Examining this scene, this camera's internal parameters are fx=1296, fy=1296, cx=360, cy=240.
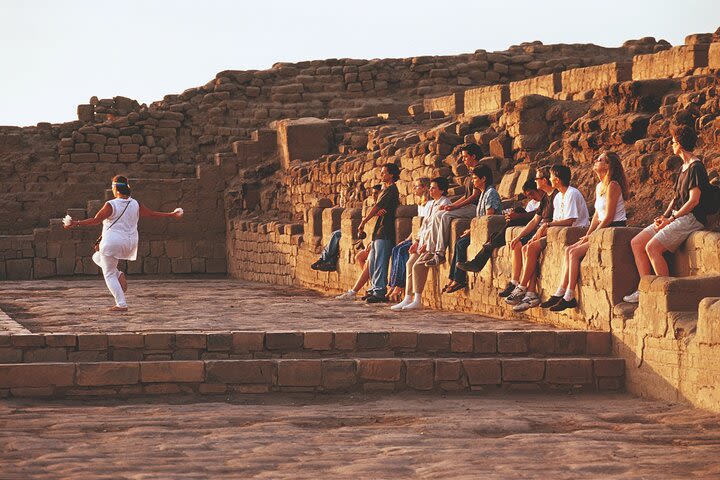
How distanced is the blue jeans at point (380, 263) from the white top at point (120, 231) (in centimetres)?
297

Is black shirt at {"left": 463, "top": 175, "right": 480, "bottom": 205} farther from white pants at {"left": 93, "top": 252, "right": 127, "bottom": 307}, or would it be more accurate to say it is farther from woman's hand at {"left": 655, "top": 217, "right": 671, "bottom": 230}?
woman's hand at {"left": 655, "top": 217, "right": 671, "bottom": 230}

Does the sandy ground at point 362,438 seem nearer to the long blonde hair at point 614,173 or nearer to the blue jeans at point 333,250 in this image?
the long blonde hair at point 614,173

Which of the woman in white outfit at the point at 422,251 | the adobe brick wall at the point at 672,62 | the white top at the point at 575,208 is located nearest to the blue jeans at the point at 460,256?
the woman in white outfit at the point at 422,251

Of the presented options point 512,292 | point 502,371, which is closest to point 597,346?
point 502,371

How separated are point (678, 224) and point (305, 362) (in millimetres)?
3140

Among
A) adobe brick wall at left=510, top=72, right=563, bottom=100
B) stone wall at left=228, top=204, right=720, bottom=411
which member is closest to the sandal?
stone wall at left=228, top=204, right=720, bottom=411

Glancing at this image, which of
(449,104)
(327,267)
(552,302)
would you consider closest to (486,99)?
(449,104)

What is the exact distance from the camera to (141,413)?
31.1ft

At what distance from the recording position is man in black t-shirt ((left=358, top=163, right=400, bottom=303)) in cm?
1561

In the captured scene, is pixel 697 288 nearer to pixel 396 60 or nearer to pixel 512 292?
pixel 512 292

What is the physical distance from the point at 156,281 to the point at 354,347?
12.4 metres

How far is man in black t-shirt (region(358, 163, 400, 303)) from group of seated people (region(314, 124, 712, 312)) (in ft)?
0.04

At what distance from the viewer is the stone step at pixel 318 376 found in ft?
33.6

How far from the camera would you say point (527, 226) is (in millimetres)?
12438
